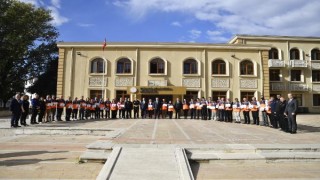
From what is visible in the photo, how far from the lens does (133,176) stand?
669 cm

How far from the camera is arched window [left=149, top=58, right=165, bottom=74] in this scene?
3145 centimetres

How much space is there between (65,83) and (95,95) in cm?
312

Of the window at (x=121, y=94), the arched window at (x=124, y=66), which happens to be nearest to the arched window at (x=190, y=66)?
the arched window at (x=124, y=66)

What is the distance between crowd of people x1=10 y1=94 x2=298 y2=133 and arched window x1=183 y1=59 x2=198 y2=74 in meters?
6.79

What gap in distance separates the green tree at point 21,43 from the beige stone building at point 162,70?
10.9m

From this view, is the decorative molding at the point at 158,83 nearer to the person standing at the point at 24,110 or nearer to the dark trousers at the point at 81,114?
the dark trousers at the point at 81,114

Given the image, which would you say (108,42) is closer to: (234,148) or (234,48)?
(234,48)

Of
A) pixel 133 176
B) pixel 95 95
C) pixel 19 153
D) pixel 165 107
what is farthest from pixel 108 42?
pixel 133 176

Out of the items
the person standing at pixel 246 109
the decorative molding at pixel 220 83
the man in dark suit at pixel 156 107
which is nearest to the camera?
the person standing at pixel 246 109

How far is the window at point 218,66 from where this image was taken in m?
31.9

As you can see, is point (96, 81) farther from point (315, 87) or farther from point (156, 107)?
point (315, 87)

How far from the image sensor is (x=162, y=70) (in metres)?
31.5

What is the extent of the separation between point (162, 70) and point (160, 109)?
24.1 ft

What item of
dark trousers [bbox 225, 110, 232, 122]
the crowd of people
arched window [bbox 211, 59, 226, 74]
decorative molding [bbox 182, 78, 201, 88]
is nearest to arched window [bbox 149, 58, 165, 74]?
decorative molding [bbox 182, 78, 201, 88]
